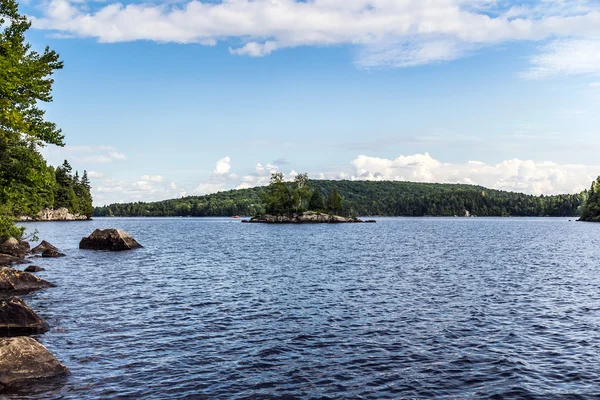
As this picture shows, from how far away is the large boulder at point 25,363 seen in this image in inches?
582

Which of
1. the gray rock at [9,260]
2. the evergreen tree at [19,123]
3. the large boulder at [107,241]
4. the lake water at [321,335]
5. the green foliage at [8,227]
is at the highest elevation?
the evergreen tree at [19,123]

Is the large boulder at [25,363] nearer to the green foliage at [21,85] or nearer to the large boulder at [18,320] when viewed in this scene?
the large boulder at [18,320]

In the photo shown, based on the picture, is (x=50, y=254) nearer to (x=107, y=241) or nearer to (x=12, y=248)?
(x=12, y=248)

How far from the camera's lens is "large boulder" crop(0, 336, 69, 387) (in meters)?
14.8

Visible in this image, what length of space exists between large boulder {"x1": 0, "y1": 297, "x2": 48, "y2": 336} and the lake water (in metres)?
0.96

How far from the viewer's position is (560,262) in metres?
52.2

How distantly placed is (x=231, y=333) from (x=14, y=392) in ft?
30.3

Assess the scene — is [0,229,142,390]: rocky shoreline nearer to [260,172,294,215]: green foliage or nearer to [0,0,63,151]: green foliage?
[0,0,63,151]: green foliage

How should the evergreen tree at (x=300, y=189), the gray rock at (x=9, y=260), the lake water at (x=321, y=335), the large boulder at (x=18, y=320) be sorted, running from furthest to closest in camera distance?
the evergreen tree at (x=300, y=189)
the gray rock at (x=9, y=260)
the large boulder at (x=18, y=320)
the lake water at (x=321, y=335)

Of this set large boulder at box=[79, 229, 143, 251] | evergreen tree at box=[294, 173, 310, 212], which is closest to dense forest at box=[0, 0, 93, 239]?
large boulder at box=[79, 229, 143, 251]

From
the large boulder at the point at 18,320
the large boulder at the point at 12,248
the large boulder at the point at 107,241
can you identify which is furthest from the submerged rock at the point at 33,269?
the large boulder at the point at 107,241

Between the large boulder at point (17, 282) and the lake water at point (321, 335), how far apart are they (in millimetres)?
2003

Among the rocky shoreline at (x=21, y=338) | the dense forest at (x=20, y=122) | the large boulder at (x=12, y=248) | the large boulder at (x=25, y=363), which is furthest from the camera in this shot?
the large boulder at (x=12, y=248)

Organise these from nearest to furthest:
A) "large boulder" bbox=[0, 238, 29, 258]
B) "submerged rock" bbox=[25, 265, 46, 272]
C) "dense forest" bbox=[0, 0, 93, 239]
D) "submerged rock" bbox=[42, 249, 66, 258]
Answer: "dense forest" bbox=[0, 0, 93, 239]
"submerged rock" bbox=[25, 265, 46, 272]
"submerged rock" bbox=[42, 249, 66, 258]
"large boulder" bbox=[0, 238, 29, 258]
